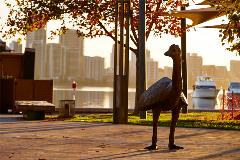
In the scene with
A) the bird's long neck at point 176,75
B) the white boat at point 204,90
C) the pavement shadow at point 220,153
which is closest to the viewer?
the pavement shadow at point 220,153

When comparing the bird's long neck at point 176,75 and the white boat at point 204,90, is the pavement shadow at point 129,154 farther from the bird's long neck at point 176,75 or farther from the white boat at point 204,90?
the white boat at point 204,90

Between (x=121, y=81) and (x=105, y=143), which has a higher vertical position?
(x=121, y=81)

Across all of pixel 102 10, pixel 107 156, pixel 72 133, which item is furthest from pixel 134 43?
pixel 107 156

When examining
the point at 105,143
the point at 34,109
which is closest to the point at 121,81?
the point at 34,109

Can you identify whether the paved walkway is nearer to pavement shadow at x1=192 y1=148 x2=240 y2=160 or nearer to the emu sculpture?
pavement shadow at x1=192 y1=148 x2=240 y2=160

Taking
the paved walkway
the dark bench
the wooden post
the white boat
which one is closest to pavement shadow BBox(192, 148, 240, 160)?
the paved walkway

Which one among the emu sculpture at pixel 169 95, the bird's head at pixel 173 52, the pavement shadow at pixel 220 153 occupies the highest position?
the bird's head at pixel 173 52

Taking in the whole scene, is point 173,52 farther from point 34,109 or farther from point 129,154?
point 34,109

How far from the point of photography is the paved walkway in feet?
27.3

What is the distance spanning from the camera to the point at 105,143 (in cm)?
1009

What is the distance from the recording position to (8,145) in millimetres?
9477

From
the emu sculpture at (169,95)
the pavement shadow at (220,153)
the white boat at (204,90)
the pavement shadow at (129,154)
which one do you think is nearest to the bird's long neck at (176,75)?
the emu sculpture at (169,95)

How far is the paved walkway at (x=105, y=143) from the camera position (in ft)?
27.3

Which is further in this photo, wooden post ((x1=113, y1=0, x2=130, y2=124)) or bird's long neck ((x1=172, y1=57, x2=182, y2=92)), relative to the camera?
wooden post ((x1=113, y1=0, x2=130, y2=124))
